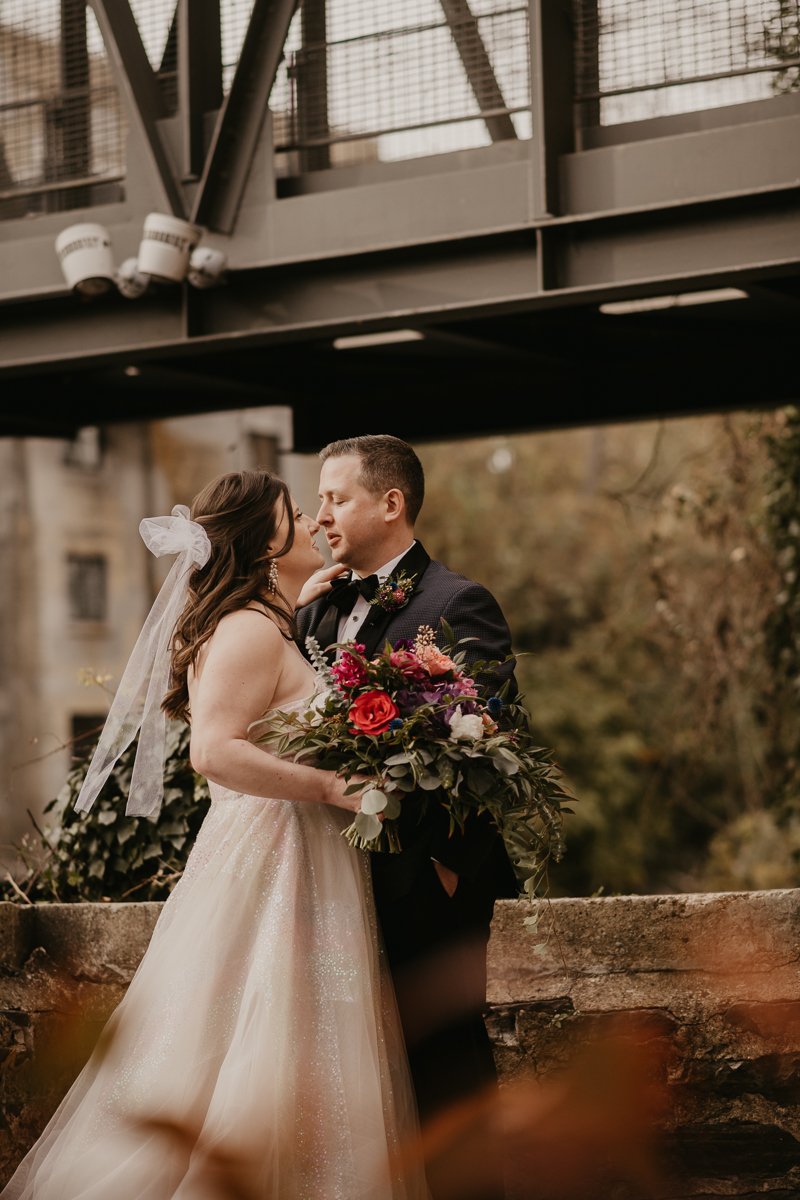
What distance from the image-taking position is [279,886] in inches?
115

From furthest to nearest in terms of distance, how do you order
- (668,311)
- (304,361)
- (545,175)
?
(304,361) < (668,311) < (545,175)

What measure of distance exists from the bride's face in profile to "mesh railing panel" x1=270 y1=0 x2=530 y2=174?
300cm

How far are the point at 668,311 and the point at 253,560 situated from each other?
3.36 m

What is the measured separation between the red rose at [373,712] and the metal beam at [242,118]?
3.59 m

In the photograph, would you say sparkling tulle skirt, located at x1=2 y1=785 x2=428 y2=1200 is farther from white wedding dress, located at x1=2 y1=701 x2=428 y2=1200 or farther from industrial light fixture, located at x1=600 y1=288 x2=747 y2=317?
industrial light fixture, located at x1=600 y1=288 x2=747 y2=317

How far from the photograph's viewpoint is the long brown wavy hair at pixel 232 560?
3.06 metres

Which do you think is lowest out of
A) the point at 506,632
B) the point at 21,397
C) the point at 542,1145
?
the point at 542,1145

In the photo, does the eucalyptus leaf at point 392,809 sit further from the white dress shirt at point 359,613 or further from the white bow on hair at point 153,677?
the white dress shirt at point 359,613

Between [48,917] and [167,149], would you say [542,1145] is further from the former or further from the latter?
[167,149]

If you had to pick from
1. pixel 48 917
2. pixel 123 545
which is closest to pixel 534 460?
pixel 123 545

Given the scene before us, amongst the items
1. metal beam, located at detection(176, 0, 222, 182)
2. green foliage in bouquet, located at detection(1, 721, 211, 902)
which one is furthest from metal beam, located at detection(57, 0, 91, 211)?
green foliage in bouquet, located at detection(1, 721, 211, 902)

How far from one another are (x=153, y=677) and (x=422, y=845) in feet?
2.82

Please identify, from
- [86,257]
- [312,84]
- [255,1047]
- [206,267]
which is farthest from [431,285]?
[255,1047]

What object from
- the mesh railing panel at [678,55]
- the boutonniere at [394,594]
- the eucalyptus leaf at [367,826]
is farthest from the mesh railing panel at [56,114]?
the eucalyptus leaf at [367,826]
